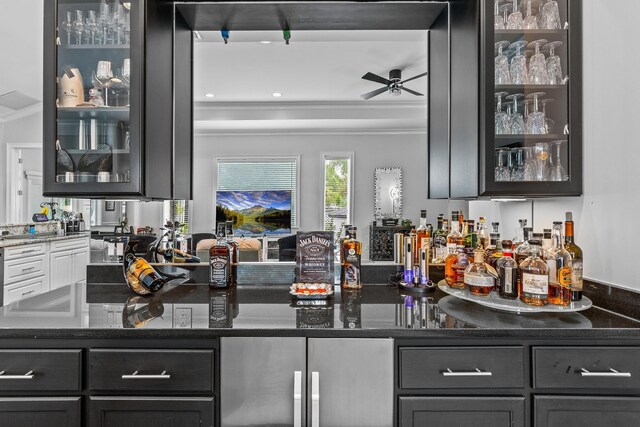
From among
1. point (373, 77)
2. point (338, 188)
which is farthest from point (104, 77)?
point (338, 188)

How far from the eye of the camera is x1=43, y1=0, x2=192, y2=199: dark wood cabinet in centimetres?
147

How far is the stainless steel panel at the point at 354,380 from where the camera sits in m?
1.13

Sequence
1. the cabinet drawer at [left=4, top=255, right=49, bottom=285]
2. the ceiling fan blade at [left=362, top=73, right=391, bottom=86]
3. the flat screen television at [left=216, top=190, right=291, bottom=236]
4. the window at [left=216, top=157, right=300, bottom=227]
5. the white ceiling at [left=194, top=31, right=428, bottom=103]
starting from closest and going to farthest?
1. the white ceiling at [left=194, top=31, right=428, bottom=103]
2. the ceiling fan blade at [left=362, top=73, right=391, bottom=86]
3. the cabinet drawer at [left=4, top=255, right=49, bottom=285]
4. the flat screen television at [left=216, top=190, right=291, bottom=236]
5. the window at [left=216, top=157, right=300, bottom=227]

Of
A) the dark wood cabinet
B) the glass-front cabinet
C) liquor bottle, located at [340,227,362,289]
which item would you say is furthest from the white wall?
the dark wood cabinet

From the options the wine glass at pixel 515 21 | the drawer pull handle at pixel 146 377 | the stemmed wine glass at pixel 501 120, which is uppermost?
the wine glass at pixel 515 21

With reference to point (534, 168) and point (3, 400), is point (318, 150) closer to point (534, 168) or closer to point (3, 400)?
point (534, 168)

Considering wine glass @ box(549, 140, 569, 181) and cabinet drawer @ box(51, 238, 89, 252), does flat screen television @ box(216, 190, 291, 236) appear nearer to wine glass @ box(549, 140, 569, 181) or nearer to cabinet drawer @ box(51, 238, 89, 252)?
cabinet drawer @ box(51, 238, 89, 252)

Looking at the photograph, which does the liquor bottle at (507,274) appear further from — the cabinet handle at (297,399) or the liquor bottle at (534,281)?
the cabinet handle at (297,399)

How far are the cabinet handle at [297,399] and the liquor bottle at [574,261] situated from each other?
3.44 ft

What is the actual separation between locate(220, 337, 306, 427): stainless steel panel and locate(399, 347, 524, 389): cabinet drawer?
0.34 metres

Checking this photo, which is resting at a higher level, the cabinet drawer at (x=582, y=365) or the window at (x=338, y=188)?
the window at (x=338, y=188)

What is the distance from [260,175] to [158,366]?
4852 mm

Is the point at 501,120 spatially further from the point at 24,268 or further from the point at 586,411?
the point at 24,268

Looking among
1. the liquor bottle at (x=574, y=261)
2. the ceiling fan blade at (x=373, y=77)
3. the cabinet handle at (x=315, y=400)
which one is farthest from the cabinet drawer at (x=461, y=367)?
the ceiling fan blade at (x=373, y=77)
